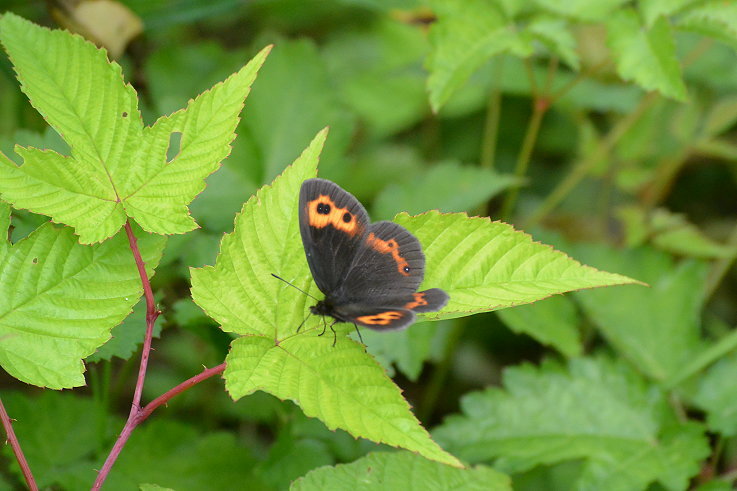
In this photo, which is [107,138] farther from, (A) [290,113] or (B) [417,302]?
(A) [290,113]

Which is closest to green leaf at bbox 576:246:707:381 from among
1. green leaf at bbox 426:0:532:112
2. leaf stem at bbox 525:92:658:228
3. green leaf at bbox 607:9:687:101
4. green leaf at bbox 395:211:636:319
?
leaf stem at bbox 525:92:658:228

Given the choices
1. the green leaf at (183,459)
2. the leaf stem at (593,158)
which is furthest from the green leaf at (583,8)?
the green leaf at (183,459)

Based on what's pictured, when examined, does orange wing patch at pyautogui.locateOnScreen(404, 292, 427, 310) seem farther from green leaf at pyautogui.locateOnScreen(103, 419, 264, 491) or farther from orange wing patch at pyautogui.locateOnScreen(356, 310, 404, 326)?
green leaf at pyautogui.locateOnScreen(103, 419, 264, 491)

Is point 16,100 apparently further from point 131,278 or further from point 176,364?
point 131,278

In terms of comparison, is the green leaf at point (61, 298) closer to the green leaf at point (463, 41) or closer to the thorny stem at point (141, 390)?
Result: the thorny stem at point (141, 390)

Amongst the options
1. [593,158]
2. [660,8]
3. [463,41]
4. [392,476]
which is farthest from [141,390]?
[593,158]
